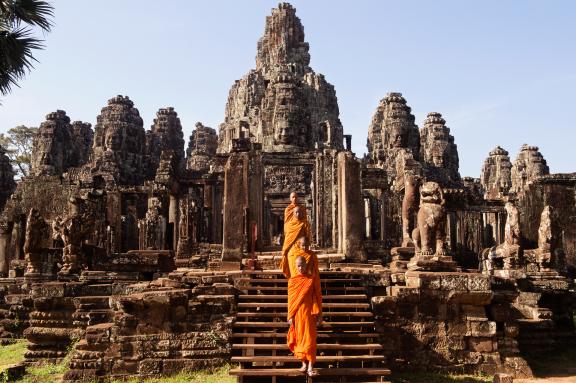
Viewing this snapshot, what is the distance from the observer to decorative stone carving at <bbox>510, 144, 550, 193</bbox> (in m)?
32.6

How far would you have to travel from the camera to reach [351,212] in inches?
450

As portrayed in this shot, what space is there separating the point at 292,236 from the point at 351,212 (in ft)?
12.3

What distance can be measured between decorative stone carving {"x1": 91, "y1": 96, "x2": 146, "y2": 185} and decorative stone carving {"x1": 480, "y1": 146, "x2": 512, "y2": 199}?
929 inches

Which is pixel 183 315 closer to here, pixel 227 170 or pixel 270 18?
pixel 227 170

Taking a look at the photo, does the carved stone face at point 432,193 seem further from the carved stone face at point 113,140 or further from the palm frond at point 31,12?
the carved stone face at point 113,140

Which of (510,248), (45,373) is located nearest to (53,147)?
(45,373)

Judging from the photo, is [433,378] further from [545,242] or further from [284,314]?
[545,242]

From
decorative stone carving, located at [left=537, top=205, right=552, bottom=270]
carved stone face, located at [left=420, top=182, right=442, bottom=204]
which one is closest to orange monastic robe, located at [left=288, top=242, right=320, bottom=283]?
carved stone face, located at [left=420, top=182, right=442, bottom=204]

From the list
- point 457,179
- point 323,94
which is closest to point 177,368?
point 457,179

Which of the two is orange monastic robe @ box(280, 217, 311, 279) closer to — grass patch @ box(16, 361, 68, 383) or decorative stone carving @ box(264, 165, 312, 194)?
grass patch @ box(16, 361, 68, 383)

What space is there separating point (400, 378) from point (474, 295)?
68.0 inches

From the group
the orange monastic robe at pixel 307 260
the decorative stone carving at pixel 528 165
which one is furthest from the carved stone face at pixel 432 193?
the decorative stone carving at pixel 528 165

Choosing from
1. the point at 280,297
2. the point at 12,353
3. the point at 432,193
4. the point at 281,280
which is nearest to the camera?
the point at 280,297

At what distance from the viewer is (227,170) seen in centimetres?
1113
